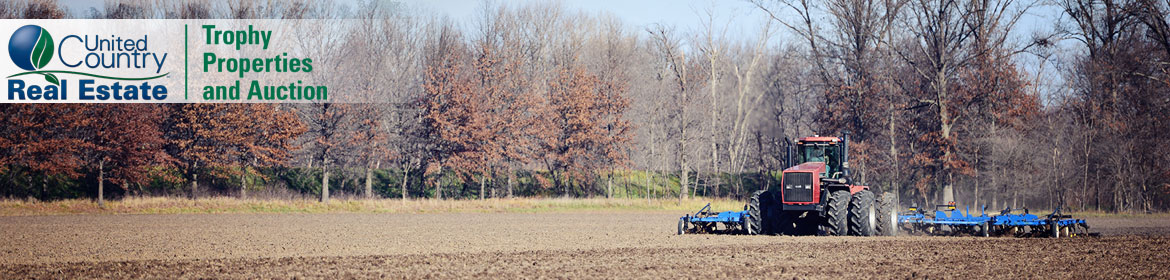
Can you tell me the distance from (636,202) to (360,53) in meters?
16.9

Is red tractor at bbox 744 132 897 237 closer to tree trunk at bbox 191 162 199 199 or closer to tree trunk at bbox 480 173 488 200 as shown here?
tree trunk at bbox 480 173 488 200

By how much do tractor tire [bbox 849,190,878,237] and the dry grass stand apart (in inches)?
800

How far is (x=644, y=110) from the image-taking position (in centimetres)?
5616

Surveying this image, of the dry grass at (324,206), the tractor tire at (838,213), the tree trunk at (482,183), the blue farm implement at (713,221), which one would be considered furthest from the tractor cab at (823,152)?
the tree trunk at (482,183)

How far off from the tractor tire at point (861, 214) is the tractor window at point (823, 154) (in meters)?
0.99

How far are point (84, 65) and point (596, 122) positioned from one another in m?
24.3

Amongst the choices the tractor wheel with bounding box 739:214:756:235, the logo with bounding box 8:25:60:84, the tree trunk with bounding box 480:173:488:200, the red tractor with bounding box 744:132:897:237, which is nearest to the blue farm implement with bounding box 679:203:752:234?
the tractor wheel with bounding box 739:214:756:235

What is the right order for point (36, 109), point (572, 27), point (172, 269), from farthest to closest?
1. point (572, 27)
2. point (36, 109)
3. point (172, 269)

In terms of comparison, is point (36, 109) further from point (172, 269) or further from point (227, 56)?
point (172, 269)

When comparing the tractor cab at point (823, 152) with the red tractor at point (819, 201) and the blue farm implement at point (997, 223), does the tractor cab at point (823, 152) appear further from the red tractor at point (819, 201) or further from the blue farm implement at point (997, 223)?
the blue farm implement at point (997, 223)

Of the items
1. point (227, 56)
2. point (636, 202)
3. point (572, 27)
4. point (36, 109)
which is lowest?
point (636, 202)

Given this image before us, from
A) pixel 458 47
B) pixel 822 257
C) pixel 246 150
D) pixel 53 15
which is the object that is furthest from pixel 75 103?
pixel 822 257

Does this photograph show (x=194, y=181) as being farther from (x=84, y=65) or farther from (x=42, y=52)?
(x=42, y=52)

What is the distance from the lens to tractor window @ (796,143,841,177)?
2254 centimetres
